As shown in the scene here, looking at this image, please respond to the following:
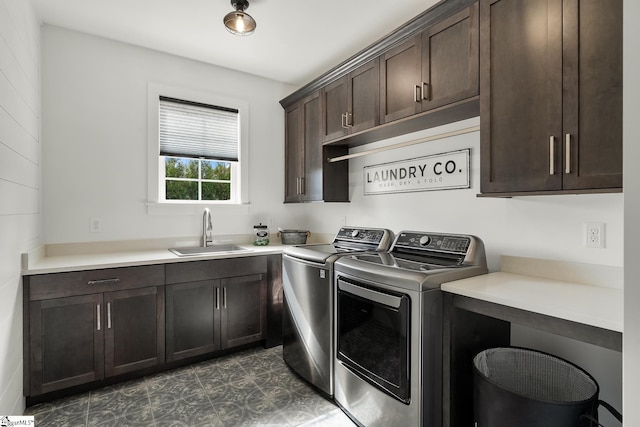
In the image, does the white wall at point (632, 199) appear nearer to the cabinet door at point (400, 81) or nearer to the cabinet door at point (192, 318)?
the cabinet door at point (400, 81)

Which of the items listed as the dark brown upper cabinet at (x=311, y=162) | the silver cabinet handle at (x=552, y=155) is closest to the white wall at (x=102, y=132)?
the dark brown upper cabinet at (x=311, y=162)

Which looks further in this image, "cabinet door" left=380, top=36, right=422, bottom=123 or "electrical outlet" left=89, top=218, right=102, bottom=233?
"electrical outlet" left=89, top=218, right=102, bottom=233

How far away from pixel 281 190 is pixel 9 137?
90.6 inches

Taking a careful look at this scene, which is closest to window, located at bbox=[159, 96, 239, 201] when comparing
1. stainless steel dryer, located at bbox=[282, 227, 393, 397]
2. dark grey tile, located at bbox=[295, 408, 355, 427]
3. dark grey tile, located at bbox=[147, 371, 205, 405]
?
stainless steel dryer, located at bbox=[282, 227, 393, 397]

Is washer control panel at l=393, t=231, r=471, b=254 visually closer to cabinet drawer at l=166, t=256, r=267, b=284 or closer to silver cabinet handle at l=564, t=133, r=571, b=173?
silver cabinet handle at l=564, t=133, r=571, b=173

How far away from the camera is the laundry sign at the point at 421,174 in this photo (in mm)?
2236

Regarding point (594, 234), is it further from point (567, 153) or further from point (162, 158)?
point (162, 158)

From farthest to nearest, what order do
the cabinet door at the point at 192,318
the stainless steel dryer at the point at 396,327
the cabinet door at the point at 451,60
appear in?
the cabinet door at the point at 192,318 < the cabinet door at the point at 451,60 < the stainless steel dryer at the point at 396,327

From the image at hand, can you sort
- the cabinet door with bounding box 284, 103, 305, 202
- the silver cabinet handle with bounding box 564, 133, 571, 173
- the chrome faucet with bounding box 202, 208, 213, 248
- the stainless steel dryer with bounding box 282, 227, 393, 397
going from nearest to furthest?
the silver cabinet handle with bounding box 564, 133, 571, 173 → the stainless steel dryer with bounding box 282, 227, 393, 397 → the chrome faucet with bounding box 202, 208, 213, 248 → the cabinet door with bounding box 284, 103, 305, 202

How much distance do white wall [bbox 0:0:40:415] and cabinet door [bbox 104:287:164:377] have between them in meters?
0.47

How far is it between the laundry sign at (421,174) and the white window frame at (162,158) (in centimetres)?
131

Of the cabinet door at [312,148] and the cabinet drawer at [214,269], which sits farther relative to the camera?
the cabinet door at [312,148]

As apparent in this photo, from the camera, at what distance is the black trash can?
128 cm

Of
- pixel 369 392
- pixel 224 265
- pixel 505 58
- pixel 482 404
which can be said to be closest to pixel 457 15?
pixel 505 58
